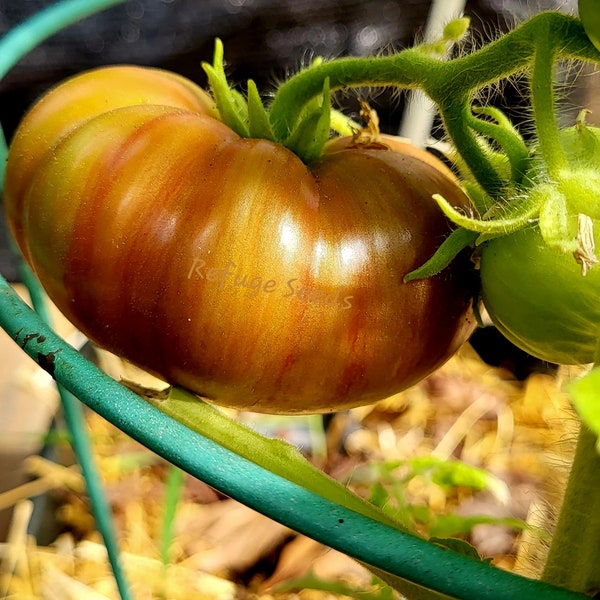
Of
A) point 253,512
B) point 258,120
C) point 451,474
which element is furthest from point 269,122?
point 253,512

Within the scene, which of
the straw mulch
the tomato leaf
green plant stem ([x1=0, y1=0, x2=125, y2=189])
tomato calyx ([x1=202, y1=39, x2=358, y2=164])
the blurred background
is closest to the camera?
the tomato leaf

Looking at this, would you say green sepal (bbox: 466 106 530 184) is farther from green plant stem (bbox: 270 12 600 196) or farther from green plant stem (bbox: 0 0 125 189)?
green plant stem (bbox: 0 0 125 189)

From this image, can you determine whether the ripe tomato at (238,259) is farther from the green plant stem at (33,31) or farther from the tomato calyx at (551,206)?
the green plant stem at (33,31)

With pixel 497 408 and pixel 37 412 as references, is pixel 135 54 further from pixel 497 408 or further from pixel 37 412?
pixel 497 408

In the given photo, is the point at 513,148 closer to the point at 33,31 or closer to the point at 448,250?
the point at 448,250

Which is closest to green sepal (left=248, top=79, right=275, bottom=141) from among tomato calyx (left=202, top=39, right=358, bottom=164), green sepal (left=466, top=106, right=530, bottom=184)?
tomato calyx (left=202, top=39, right=358, bottom=164)

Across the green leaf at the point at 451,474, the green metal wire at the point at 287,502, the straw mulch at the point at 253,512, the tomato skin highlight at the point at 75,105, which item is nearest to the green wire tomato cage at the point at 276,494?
the green metal wire at the point at 287,502
